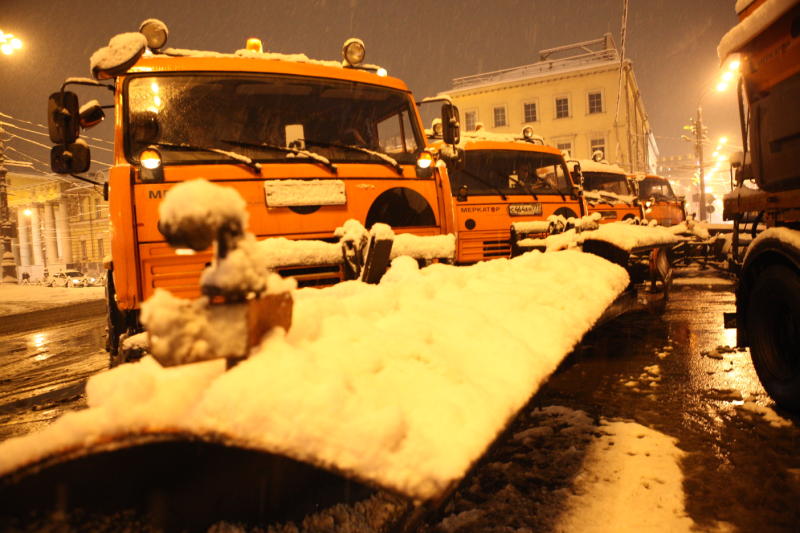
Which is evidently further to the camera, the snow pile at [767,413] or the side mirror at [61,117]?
the side mirror at [61,117]

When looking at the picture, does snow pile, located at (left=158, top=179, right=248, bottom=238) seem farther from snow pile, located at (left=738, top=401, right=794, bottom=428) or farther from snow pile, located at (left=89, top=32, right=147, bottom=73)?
snow pile, located at (left=738, top=401, right=794, bottom=428)

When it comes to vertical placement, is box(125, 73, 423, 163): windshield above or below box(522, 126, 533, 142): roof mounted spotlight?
below

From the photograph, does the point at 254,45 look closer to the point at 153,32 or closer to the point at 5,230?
the point at 153,32

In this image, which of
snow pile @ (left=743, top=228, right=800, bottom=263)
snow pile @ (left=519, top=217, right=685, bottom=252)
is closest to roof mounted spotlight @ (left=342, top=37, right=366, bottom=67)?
snow pile @ (left=519, top=217, right=685, bottom=252)

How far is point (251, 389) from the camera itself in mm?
1093

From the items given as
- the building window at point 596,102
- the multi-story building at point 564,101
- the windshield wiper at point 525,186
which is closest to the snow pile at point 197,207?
the windshield wiper at point 525,186

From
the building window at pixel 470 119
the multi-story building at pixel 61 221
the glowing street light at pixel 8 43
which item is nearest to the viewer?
the glowing street light at pixel 8 43

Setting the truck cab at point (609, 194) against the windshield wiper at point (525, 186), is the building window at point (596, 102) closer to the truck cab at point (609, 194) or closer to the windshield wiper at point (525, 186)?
the truck cab at point (609, 194)

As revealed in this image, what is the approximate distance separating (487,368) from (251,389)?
2.66ft

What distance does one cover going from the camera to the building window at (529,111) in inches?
1784

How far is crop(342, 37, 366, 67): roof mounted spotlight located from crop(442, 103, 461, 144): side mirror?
0.95m

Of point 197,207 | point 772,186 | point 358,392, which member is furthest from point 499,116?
point 197,207

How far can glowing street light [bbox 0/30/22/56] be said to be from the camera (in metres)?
17.2

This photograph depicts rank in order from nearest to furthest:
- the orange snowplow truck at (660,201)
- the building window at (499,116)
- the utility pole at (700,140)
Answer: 1. the orange snowplow truck at (660,201)
2. the utility pole at (700,140)
3. the building window at (499,116)
